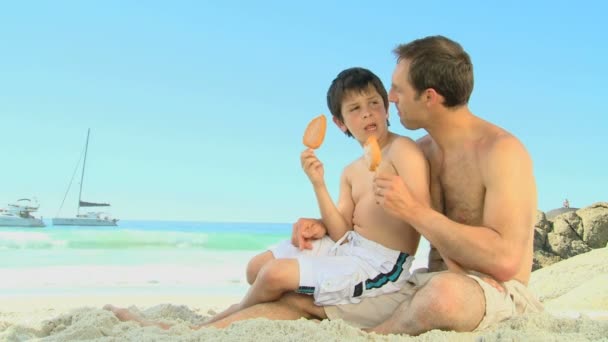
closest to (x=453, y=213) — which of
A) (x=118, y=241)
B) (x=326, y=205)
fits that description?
(x=326, y=205)

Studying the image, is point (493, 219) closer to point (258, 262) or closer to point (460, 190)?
point (460, 190)

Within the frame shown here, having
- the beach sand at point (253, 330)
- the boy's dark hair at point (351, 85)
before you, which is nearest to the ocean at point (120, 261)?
the beach sand at point (253, 330)

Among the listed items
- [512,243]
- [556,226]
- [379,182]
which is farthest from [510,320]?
[556,226]

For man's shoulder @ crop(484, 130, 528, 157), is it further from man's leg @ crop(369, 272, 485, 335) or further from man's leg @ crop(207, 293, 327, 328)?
man's leg @ crop(207, 293, 327, 328)

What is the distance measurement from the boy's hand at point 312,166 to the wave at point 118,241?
1601cm

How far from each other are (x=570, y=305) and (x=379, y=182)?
3.61 meters

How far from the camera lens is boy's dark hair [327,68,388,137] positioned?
12.9 ft

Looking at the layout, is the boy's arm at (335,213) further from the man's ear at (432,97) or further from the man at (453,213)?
the man's ear at (432,97)

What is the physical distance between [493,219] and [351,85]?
1.18 meters

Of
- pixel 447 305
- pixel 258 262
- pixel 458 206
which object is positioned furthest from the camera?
pixel 258 262

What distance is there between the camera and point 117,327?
12.3 ft

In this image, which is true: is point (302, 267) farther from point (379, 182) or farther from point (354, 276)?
point (379, 182)

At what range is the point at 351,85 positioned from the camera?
12.9ft

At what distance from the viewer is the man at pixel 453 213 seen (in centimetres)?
326
